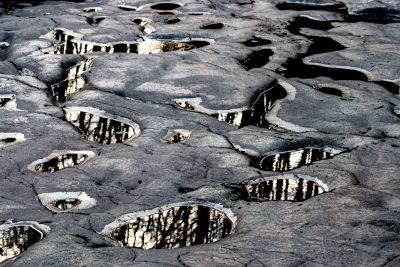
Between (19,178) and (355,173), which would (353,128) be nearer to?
(355,173)

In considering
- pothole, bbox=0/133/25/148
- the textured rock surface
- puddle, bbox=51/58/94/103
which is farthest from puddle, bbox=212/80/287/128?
pothole, bbox=0/133/25/148

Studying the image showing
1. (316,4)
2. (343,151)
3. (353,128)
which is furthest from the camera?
(316,4)

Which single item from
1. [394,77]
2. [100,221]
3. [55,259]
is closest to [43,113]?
[100,221]

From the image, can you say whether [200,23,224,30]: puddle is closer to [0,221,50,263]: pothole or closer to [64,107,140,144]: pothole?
[64,107,140,144]: pothole

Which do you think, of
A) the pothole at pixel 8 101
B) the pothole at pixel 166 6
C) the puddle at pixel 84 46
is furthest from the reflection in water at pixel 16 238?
the pothole at pixel 166 6

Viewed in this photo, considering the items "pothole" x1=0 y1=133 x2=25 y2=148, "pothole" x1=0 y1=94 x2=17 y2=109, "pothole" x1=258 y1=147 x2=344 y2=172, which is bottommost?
"pothole" x1=0 y1=94 x2=17 y2=109

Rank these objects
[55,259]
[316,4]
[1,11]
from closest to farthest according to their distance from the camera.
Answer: [55,259] < [1,11] < [316,4]

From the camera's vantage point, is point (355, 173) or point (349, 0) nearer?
point (355, 173)
